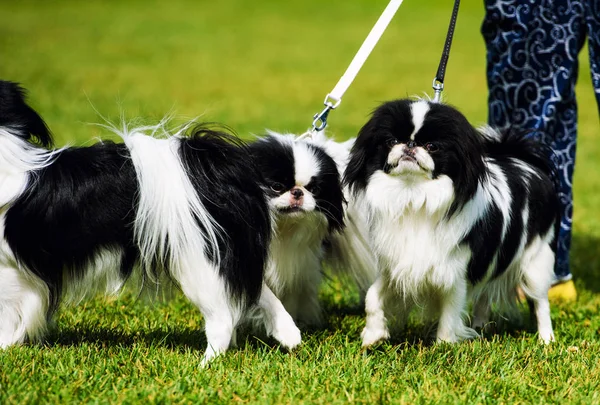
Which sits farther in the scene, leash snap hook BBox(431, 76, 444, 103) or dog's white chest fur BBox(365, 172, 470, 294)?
leash snap hook BBox(431, 76, 444, 103)

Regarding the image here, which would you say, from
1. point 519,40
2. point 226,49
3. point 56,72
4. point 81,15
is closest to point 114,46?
point 226,49

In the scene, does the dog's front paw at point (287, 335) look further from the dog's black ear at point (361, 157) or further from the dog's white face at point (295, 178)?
the dog's black ear at point (361, 157)

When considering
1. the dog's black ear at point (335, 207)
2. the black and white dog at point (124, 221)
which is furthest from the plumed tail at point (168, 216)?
the dog's black ear at point (335, 207)

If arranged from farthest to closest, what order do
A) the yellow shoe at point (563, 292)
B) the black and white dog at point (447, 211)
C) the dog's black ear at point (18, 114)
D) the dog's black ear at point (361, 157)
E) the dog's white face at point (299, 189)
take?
the yellow shoe at point (563, 292), the dog's white face at point (299, 189), the dog's black ear at point (361, 157), the black and white dog at point (447, 211), the dog's black ear at point (18, 114)

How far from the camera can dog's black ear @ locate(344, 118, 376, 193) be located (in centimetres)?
401

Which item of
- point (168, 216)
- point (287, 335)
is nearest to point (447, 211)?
point (287, 335)

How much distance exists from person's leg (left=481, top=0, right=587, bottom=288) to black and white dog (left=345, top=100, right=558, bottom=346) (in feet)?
2.10

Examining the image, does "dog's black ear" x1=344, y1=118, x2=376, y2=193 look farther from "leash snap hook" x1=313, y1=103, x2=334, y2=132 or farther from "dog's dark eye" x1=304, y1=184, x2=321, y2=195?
"leash snap hook" x1=313, y1=103, x2=334, y2=132

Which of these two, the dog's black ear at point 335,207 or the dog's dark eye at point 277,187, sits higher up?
the dog's dark eye at point 277,187

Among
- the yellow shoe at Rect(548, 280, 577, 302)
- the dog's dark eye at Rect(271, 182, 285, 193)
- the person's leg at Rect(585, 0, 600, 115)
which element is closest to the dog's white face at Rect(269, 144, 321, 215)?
the dog's dark eye at Rect(271, 182, 285, 193)

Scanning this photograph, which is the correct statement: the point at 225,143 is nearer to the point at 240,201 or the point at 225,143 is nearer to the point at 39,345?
the point at 240,201

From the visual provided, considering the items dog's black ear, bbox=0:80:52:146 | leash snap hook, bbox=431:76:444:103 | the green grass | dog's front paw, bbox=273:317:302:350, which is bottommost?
the green grass

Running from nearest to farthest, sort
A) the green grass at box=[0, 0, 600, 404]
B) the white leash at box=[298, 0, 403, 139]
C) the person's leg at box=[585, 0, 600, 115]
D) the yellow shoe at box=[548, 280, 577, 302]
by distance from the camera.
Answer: the green grass at box=[0, 0, 600, 404]
the white leash at box=[298, 0, 403, 139]
the person's leg at box=[585, 0, 600, 115]
the yellow shoe at box=[548, 280, 577, 302]

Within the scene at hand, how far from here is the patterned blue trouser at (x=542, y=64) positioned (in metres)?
5.13
